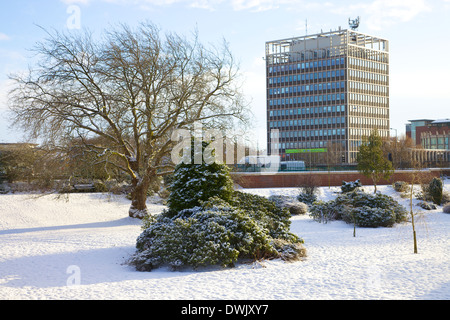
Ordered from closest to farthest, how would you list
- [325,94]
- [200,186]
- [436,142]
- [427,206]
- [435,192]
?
1. [200,186]
2. [427,206]
3. [435,192]
4. [325,94]
5. [436,142]

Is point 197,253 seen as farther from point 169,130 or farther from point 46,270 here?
point 169,130

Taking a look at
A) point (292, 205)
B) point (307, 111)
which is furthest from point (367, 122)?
point (292, 205)

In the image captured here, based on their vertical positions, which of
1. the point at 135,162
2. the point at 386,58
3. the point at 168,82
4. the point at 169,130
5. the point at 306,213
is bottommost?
the point at 306,213

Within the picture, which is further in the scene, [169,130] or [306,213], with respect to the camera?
[306,213]

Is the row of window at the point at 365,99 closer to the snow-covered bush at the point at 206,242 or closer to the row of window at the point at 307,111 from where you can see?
the row of window at the point at 307,111

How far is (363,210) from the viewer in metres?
22.1

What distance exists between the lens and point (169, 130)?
23.4 meters

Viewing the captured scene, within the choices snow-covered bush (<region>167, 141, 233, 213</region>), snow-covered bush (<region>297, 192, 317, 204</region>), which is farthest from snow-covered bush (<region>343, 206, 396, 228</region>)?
snow-covered bush (<region>297, 192, 317, 204</region>)

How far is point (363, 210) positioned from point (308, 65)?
309 feet

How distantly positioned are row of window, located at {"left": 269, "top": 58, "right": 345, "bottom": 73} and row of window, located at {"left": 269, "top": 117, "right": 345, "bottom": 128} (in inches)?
475

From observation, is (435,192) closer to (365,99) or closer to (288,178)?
(288,178)

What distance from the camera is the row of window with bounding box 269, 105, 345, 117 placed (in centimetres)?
10950

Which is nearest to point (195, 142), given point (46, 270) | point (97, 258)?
point (97, 258)
